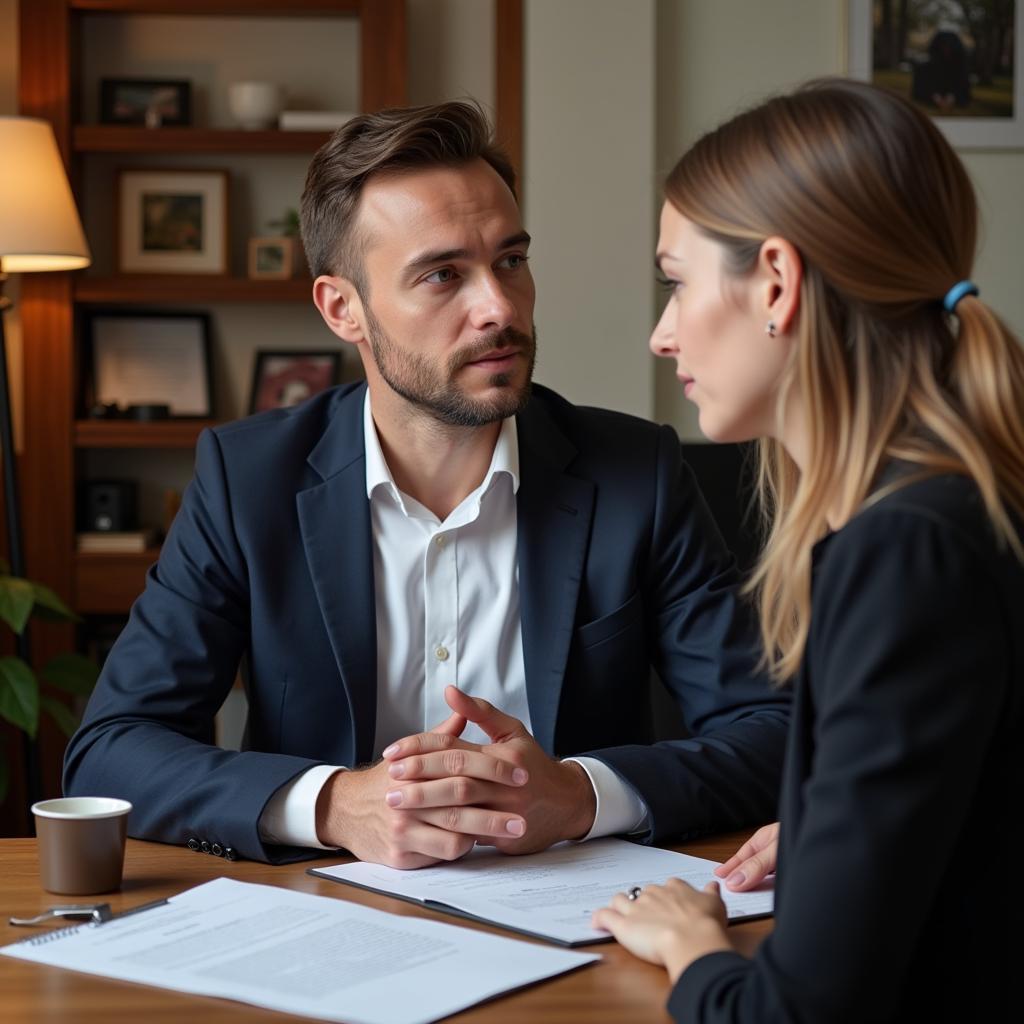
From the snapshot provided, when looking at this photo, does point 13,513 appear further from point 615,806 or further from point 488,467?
point 615,806

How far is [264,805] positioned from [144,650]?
404mm

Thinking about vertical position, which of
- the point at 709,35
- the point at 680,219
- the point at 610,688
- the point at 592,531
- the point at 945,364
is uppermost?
the point at 709,35

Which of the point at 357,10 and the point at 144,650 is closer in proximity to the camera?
the point at 144,650

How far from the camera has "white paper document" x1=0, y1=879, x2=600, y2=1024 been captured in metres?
1.02

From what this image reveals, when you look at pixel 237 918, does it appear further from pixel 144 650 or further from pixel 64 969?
pixel 144 650

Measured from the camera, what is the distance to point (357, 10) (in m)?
3.72

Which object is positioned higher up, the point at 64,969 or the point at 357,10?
the point at 357,10

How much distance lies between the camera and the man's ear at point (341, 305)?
2080mm

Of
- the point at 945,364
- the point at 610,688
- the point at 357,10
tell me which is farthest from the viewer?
the point at 357,10

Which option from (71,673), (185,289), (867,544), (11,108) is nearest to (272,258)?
(185,289)

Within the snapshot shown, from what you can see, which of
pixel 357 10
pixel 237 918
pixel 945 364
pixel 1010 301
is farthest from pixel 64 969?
pixel 1010 301

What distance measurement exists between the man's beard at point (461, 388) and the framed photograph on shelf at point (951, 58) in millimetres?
2325

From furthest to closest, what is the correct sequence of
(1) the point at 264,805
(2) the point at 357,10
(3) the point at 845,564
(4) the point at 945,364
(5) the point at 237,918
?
(2) the point at 357,10 → (1) the point at 264,805 → (5) the point at 237,918 → (4) the point at 945,364 → (3) the point at 845,564

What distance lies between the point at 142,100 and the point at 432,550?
7.86ft
